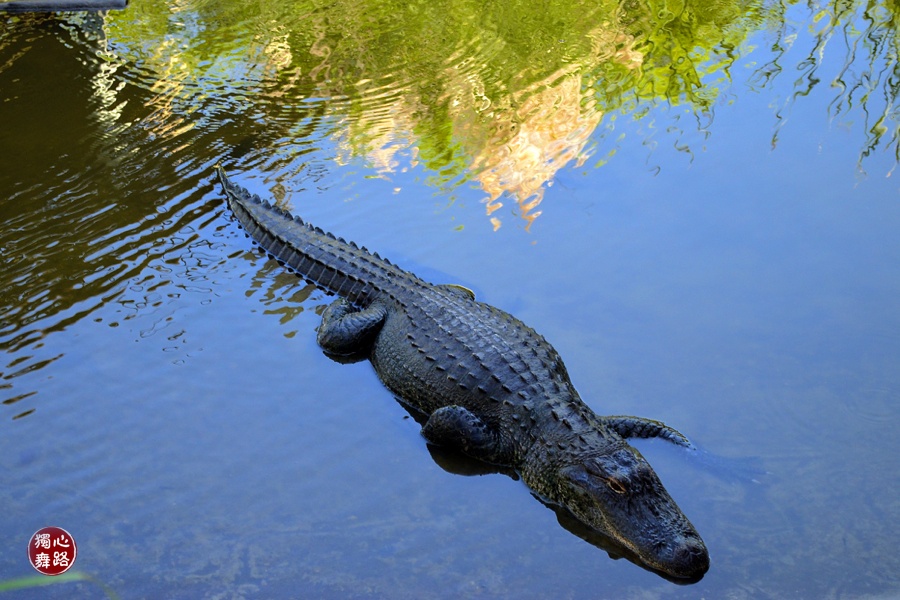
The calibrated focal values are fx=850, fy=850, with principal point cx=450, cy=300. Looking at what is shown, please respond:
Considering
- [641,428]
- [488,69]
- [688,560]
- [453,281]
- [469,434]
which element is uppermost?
[488,69]

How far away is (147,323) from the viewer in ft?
18.7

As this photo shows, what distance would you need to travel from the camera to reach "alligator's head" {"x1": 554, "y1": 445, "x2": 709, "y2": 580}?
3.65 meters

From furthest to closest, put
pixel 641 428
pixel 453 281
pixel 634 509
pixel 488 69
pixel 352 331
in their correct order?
1. pixel 488 69
2. pixel 453 281
3. pixel 352 331
4. pixel 641 428
5. pixel 634 509

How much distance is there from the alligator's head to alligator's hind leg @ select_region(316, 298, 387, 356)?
1.76 metres

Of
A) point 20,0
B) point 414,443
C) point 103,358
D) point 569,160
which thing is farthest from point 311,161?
point 20,0

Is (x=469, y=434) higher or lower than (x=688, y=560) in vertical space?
higher

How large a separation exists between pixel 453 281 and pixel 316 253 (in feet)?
3.32

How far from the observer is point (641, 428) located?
438cm

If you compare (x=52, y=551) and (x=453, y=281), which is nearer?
(x=52, y=551)

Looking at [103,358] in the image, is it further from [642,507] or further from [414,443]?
[642,507]

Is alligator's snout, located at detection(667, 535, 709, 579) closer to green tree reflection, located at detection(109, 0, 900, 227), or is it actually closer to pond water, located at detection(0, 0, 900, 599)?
pond water, located at detection(0, 0, 900, 599)

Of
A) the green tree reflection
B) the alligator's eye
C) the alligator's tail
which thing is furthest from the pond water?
the alligator's eye

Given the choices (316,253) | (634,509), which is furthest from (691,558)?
(316,253)

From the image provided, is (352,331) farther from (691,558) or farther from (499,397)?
(691,558)
